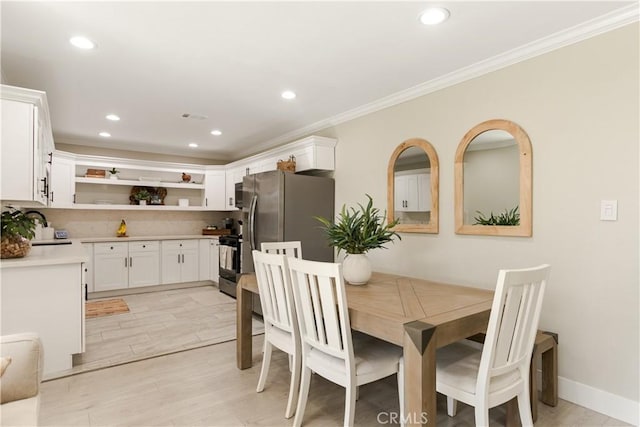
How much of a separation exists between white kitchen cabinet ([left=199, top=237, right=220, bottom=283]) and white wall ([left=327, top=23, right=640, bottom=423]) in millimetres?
4487

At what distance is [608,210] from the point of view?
223 centimetres

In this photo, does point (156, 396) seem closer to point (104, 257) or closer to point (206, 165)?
point (104, 257)

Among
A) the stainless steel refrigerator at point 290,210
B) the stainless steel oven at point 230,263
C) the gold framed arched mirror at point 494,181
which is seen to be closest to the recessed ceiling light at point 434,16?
the gold framed arched mirror at point 494,181

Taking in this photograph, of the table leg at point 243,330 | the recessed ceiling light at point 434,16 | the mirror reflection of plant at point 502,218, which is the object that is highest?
the recessed ceiling light at point 434,16

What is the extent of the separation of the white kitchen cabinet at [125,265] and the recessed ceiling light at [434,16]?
525 cm

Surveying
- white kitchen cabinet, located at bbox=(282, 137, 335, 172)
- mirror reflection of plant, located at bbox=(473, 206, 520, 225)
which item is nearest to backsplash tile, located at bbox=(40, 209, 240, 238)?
white kitchen cabinet, located at bbox=(282, 137, 335, 172)

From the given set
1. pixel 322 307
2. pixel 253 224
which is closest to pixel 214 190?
pixel 253 224

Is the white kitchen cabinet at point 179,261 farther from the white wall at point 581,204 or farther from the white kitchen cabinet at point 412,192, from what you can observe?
the white wall at point 581,204

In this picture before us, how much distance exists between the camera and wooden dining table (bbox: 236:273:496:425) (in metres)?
1.57

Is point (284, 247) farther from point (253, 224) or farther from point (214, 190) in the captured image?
point (214, 190)

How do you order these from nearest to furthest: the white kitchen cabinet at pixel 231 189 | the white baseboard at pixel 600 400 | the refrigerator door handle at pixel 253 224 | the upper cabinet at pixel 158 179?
the white baseboard at pixel 600 400 < the refrigerator door handle at pixel 253 224 < the upper cabinet at pixel 158 179 < the white kitchen cabinet at pixel 231 189

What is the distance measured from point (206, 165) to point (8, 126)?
430cm

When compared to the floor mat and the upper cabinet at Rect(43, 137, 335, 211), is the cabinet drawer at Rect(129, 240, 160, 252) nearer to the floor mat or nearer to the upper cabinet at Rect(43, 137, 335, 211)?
the upper cabinet at Rect(43, 137, 335, 211)

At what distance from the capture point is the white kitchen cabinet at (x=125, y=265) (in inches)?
211
